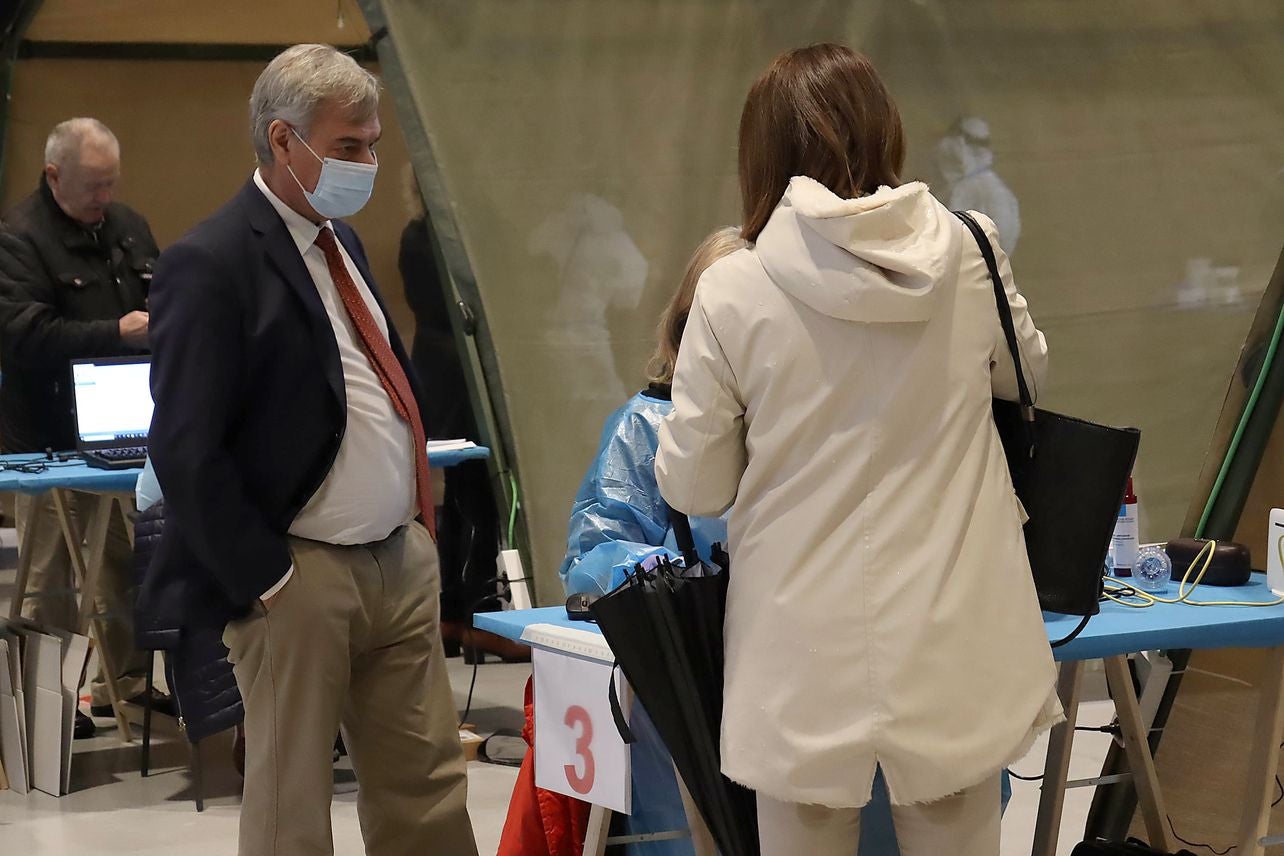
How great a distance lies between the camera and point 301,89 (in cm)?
222

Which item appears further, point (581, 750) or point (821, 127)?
point (581, 750)

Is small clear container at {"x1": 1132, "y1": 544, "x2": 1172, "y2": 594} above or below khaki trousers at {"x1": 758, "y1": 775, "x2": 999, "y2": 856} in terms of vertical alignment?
above

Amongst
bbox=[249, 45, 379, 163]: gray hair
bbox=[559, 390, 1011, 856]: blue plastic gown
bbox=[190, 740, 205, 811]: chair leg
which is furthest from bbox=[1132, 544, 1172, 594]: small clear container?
bbox=[190, 740, 205, 811]: chair leg

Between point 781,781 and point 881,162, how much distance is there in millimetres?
715

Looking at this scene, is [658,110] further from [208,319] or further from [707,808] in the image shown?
[707,808]

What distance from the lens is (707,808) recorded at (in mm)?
2012

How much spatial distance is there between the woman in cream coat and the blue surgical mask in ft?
2.47

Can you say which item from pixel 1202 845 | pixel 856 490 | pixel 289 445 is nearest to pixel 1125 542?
pixel 1202 845

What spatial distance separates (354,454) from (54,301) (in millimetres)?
2394

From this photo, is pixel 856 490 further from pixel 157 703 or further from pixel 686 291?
pixel 157 703

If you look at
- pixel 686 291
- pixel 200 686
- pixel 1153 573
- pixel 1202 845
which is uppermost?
pixel 686 291

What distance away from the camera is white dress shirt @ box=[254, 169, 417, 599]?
2248 mm

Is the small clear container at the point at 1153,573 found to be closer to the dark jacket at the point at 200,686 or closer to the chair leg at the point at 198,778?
the dark jacket at the point at 200,686

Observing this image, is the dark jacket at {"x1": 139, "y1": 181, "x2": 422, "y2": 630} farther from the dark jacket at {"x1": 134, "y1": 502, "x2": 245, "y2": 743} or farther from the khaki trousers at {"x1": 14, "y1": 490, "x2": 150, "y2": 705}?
the khaki trousers at {"x1": 14, "y1": 490, "x2": 150, "y2": 705}
